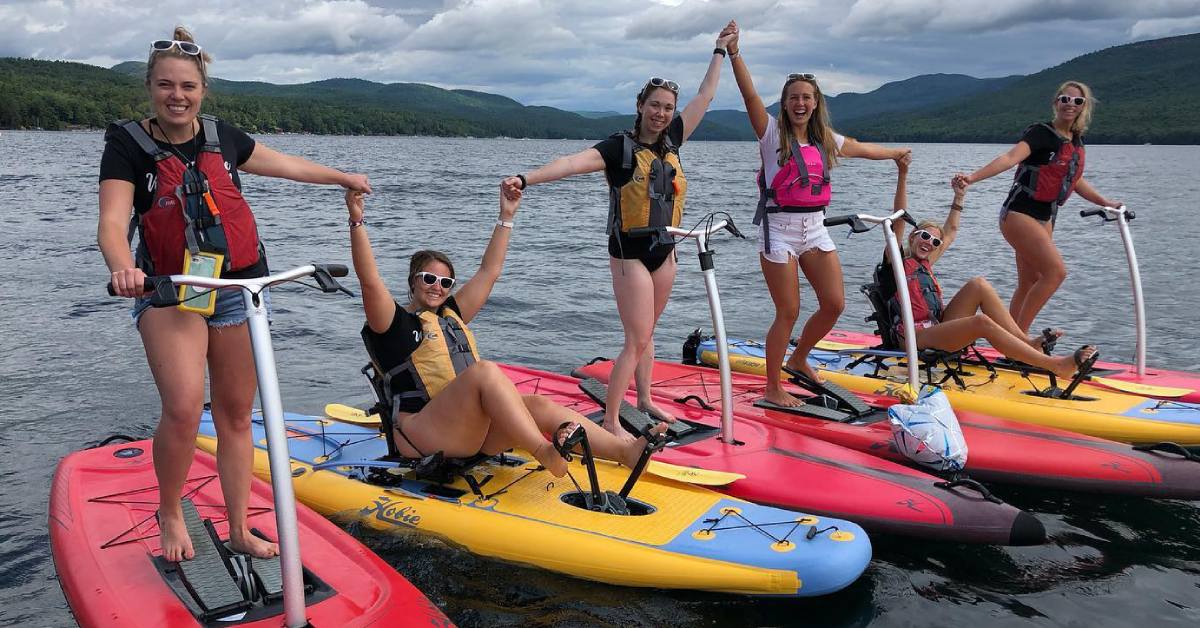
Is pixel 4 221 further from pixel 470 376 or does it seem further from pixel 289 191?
pixel 470 376

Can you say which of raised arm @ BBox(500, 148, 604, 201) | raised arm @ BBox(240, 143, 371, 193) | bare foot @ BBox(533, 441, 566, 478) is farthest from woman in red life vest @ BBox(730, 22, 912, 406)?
raised arm @ BBox(240, 143, 371, 193)

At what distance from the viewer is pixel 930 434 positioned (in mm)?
7008

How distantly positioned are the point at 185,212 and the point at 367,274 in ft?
3.36

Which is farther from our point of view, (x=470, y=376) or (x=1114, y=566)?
(x=1114, y=566)

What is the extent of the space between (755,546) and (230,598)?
2776mm

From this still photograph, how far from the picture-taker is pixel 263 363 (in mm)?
3928

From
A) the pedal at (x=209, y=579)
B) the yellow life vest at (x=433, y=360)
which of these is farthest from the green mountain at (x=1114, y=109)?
the pedal at (x=209, y=579)

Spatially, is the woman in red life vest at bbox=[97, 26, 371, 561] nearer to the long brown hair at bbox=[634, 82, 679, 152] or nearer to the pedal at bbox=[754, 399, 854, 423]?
the long brown hair at bbox=[634, 82, 679, 152]

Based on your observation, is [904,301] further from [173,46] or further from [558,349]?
[558,349]

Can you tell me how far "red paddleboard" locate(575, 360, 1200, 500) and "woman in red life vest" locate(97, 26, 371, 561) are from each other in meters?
4.43

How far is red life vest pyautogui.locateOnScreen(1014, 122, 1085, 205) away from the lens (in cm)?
910

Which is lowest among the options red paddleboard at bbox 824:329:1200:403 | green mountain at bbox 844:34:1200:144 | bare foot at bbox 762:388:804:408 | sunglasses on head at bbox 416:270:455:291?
bare foot at bbox 762:388:804:408

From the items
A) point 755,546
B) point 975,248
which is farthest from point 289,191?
point 755,546

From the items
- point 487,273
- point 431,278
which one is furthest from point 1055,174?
point 431,278
